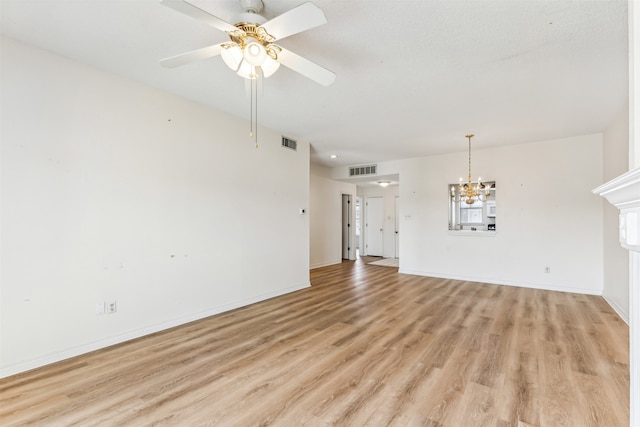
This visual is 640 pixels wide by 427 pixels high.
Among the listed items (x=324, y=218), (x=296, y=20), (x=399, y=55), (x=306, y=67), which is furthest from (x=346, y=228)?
(x=296, y=20)

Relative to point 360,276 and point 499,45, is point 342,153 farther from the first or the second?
point 499,45

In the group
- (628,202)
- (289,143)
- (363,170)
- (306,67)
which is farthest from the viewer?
(363,170)

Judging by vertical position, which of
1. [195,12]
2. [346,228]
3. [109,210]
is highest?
[195,12]

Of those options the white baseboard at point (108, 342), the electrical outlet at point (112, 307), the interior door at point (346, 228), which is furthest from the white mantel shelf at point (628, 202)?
the interior door at point (346, 228)

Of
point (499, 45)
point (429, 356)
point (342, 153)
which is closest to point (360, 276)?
point (342, 153)

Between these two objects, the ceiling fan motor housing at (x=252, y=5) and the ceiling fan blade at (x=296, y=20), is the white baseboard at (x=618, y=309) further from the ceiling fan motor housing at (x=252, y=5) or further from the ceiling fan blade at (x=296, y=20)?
the ceiling fan motor housing at (x=252, y=5)

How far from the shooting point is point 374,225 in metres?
10.1

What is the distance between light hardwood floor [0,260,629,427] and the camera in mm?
1933

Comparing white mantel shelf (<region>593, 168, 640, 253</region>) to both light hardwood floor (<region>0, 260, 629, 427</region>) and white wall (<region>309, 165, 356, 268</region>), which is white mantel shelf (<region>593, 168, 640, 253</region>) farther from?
white wall (<region>309, 165, 356, 268</region>)

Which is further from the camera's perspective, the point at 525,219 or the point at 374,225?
the point at 374,225

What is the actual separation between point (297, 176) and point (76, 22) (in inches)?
137

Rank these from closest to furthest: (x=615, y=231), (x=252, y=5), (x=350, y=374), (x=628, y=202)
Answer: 1. (x=628, y=202)
2. (x=252, y=5)
3. (x=350, y=374)
4. (x=615, y=231)

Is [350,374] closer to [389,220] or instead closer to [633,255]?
[633,255]

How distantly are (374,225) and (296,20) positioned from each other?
875 cm
